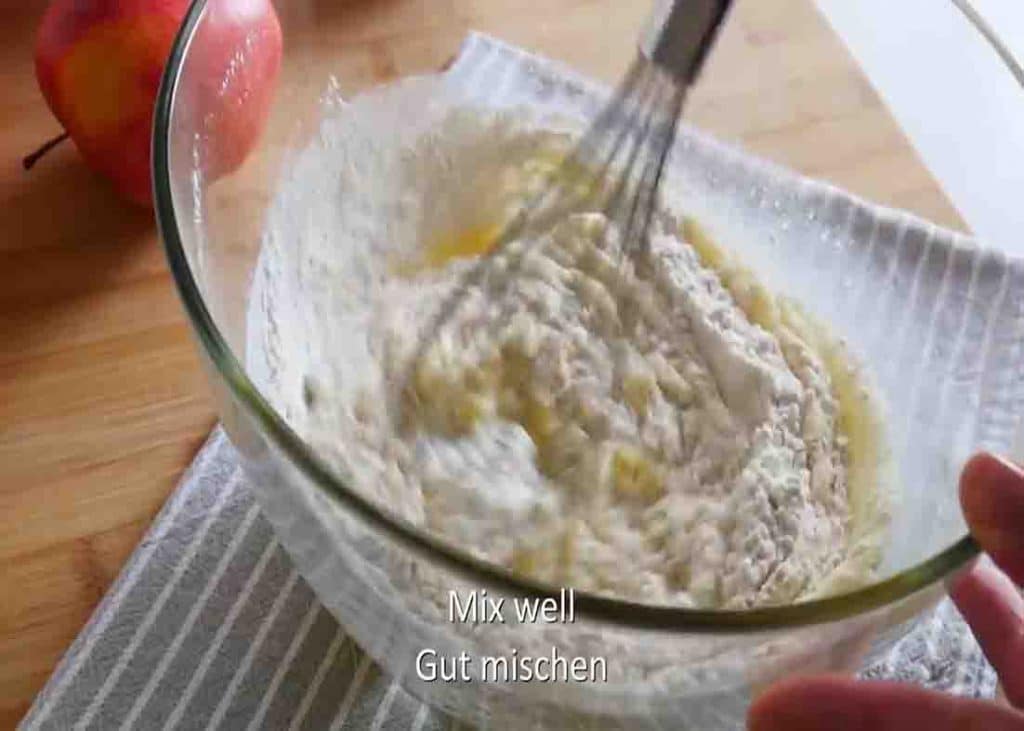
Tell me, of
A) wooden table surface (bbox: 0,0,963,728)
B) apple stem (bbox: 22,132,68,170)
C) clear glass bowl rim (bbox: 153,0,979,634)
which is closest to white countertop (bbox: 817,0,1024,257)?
wooden table surface (bbox: 0,0,963,728)

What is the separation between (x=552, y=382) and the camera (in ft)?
2.12

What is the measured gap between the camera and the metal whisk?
25.8 inches

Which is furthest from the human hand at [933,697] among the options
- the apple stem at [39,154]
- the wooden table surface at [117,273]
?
the apple stem at [39,154]

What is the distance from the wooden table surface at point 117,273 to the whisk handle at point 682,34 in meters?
0.16

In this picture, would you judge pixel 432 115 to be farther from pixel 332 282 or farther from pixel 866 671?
pixel 866 671

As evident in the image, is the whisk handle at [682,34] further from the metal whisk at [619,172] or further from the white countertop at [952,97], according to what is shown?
the white countertop at [952,97]

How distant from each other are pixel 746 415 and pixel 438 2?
335 mm

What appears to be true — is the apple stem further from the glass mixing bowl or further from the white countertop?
the white countertop

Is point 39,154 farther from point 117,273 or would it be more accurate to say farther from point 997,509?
point 997,509

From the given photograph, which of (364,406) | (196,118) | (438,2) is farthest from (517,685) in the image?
(438,2)

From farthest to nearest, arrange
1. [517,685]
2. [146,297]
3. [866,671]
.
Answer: [146,297]
[866,671]
[517,685]

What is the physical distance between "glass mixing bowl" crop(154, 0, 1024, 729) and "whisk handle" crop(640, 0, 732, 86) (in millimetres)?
155

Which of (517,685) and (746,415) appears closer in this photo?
(517,685)

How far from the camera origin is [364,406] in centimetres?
63
